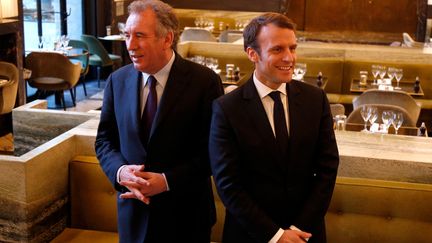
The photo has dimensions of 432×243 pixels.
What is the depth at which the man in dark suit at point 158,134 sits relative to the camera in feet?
7.13

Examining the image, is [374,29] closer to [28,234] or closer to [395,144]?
[395,144]

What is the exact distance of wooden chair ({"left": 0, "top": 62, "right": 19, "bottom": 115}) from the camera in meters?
6.70

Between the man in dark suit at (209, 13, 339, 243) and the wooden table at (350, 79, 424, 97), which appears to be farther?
the wooden table at (350, 79, 424, 97)

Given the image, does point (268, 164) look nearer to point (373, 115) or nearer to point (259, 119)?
point (259, 119)

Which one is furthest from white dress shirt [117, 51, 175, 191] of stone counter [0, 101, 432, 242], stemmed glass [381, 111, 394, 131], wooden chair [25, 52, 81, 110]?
wooden chair [25, 52, 81, 110]

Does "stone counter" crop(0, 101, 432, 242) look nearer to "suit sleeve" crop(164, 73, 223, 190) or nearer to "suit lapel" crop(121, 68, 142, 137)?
→ "suit lapel" crop(121, 68, 142, 137)

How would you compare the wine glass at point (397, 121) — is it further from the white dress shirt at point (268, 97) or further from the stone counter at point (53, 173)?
the white dress shirt at point (268, 97)

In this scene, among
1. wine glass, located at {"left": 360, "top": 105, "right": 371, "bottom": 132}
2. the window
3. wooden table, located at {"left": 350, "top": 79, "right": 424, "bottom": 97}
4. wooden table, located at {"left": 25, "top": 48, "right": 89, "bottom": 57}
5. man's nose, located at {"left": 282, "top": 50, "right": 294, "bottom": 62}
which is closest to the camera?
man's nose, located at {"left": 282, "top": 50, "right": 294, "bottom": 62}

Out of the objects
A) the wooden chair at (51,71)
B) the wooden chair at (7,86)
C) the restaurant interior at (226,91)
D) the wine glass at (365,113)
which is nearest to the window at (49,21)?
the restaurant interior at (226,91)

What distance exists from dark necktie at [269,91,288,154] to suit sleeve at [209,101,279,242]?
15 centimetres

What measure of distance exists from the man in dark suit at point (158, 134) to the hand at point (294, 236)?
396mm

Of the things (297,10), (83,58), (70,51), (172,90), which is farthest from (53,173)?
(297,10)

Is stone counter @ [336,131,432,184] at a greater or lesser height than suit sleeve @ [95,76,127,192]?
lesser

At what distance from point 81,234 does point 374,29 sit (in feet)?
33.7
